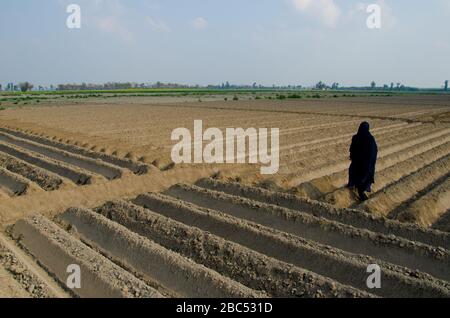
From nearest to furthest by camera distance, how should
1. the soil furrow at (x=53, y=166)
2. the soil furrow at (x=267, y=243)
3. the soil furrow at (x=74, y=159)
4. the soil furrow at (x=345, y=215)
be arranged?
the soil furrow at (x=267, y=243) < the soil furrow at (x=345, y=215) < the soil furrow at (x=53, y=166) < the soil furrow at (x=74, y=159)

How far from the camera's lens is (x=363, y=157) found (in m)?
6.70

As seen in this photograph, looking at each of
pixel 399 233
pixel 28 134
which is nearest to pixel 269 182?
pixel 399 233

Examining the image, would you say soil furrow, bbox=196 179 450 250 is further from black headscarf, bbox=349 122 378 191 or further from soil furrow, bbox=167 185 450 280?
black headscarf, bbox=349 122 378 191

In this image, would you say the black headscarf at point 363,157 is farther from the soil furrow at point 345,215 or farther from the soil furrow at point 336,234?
the soil furrow at point 336,234

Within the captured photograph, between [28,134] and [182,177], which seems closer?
[182,177]

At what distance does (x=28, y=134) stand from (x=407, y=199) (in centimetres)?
1285

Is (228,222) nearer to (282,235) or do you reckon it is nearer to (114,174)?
(282,235)

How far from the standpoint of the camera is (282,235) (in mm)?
5180

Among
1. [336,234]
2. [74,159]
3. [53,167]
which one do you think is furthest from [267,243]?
[74,159]
